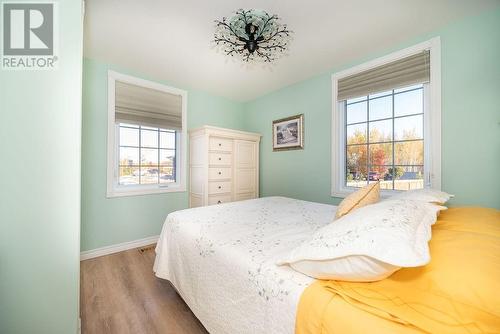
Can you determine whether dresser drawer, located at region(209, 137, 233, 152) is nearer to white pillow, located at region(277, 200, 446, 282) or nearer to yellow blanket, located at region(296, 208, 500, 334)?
white pillow, located at region(277, 200, 446, 282)

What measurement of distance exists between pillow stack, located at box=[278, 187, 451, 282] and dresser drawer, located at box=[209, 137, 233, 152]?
248 centimetres

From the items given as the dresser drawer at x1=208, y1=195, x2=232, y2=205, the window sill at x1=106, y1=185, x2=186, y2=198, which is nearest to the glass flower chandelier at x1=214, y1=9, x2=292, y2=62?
the dresser drawer at x1=208, y1=195, x2=232, y2=205

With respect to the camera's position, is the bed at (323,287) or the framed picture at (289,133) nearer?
the bed at (323,287)

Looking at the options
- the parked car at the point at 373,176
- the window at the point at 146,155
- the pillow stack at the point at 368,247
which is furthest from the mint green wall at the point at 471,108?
the window at the point at 146,155

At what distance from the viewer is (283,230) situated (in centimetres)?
Answer: 138

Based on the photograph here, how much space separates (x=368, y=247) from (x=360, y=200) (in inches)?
31.1

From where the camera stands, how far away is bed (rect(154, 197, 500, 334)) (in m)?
0.57

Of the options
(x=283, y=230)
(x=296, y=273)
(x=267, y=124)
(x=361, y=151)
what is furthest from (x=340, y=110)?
(x=296, y=273)

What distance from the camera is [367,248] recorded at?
665 millimetres

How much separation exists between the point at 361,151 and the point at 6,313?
3142 millimetres

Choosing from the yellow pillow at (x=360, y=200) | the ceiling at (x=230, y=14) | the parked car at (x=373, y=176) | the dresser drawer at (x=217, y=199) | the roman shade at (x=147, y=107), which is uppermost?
the ceiling at (x=230, y=14)

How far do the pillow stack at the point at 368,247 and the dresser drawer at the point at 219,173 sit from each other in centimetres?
239

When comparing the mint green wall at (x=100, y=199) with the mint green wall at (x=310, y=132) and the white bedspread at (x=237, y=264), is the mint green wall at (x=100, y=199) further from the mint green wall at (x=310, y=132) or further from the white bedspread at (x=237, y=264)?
the white bedspread at (x=237, y=264)

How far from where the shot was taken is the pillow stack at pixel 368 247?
0.63 m
